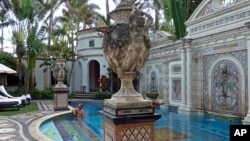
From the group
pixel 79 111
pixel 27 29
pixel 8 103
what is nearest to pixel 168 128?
pixel 79 111

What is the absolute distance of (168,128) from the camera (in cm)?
1052

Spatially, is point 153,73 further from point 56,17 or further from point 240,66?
point 56,17

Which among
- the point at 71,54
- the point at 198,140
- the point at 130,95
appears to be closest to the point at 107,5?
the point at 71,54

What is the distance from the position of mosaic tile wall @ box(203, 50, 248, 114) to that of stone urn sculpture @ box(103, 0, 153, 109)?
7.57 meters

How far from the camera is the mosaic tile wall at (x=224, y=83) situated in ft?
36.2

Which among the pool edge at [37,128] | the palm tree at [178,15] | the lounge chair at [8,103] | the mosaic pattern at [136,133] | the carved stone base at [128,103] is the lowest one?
the pool edge at [37,128]

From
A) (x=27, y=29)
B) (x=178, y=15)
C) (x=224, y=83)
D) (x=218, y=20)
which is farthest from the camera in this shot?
(x=27, y=29)

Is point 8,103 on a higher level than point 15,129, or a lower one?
higher

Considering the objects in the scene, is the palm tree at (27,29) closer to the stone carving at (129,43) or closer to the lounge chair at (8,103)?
the lounge chair at (8,103)

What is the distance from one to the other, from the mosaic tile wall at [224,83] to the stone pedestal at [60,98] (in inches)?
279

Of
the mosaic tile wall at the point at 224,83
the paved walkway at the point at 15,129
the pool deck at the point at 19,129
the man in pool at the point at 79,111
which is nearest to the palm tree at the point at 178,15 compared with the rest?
the mosaic tile wall at the point at 224,83

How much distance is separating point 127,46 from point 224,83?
343 inches

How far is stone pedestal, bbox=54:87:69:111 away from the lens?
575 inches

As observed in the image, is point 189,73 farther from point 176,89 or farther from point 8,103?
point 8,103
